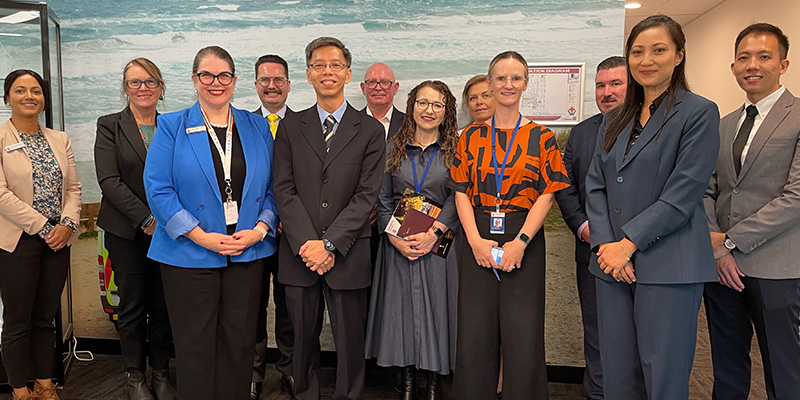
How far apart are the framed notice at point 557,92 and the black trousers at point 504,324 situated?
122 cm

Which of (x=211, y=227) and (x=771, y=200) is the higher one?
(x=771, y=200)

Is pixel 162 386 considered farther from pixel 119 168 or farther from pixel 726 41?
pixel 726 41

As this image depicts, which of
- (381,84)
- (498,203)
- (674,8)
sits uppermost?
(674,8)

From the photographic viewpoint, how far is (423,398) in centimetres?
304

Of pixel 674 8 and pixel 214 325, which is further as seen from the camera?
pixel 674 8

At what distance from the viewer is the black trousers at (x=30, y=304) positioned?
2.78 metres

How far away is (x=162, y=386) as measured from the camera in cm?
303

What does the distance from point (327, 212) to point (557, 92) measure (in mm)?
1847

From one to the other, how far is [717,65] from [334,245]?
6209 mm

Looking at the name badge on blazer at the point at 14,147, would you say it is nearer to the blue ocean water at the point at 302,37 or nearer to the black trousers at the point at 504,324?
the blue ocean water at the point at 302,37

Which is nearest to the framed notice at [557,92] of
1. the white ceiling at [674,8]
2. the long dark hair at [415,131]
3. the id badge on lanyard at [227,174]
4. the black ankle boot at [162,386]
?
the long dark hair at [415,131]

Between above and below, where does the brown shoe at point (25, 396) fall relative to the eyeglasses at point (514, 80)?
below

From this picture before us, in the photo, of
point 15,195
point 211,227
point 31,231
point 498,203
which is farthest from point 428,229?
point 15,195

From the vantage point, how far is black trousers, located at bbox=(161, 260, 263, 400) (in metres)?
2.33
